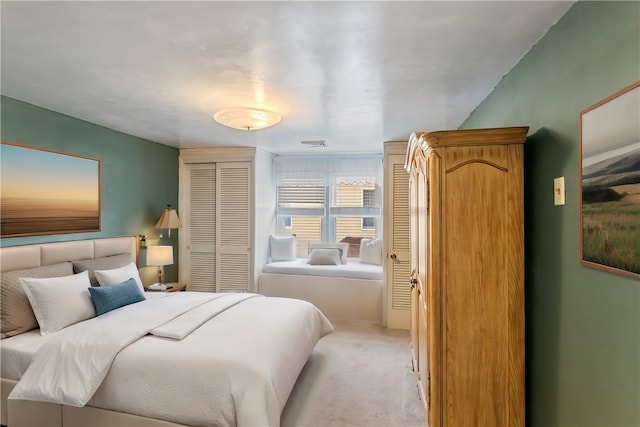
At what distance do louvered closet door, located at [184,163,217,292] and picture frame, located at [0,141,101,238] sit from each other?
1.53 metres

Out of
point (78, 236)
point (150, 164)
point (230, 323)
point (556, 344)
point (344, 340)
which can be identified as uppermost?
point (150, 164)

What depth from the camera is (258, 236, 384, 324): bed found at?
441cm

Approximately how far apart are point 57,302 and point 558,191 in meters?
3.23

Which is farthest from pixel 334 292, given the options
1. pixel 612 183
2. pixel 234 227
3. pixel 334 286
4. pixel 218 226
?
pixel 612 183

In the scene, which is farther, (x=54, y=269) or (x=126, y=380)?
(x=54, y=269)

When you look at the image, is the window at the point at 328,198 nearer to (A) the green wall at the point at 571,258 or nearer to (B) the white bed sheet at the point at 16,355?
(A) the green wall at the point at 571,258

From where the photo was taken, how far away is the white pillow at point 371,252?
484 cm

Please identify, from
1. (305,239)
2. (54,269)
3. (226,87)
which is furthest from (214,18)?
A: (305,239)

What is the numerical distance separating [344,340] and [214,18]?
11.1 feet

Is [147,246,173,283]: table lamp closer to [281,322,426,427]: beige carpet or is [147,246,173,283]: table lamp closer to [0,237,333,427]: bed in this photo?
[0,237,333,427]: bed

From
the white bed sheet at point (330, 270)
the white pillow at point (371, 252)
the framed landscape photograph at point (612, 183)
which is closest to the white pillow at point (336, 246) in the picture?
the white bed sheet at point (330, 270)

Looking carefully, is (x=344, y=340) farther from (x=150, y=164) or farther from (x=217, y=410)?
(x=150, y=164)

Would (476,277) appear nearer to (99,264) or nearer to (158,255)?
(99,264)

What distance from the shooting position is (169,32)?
1.63 meters
